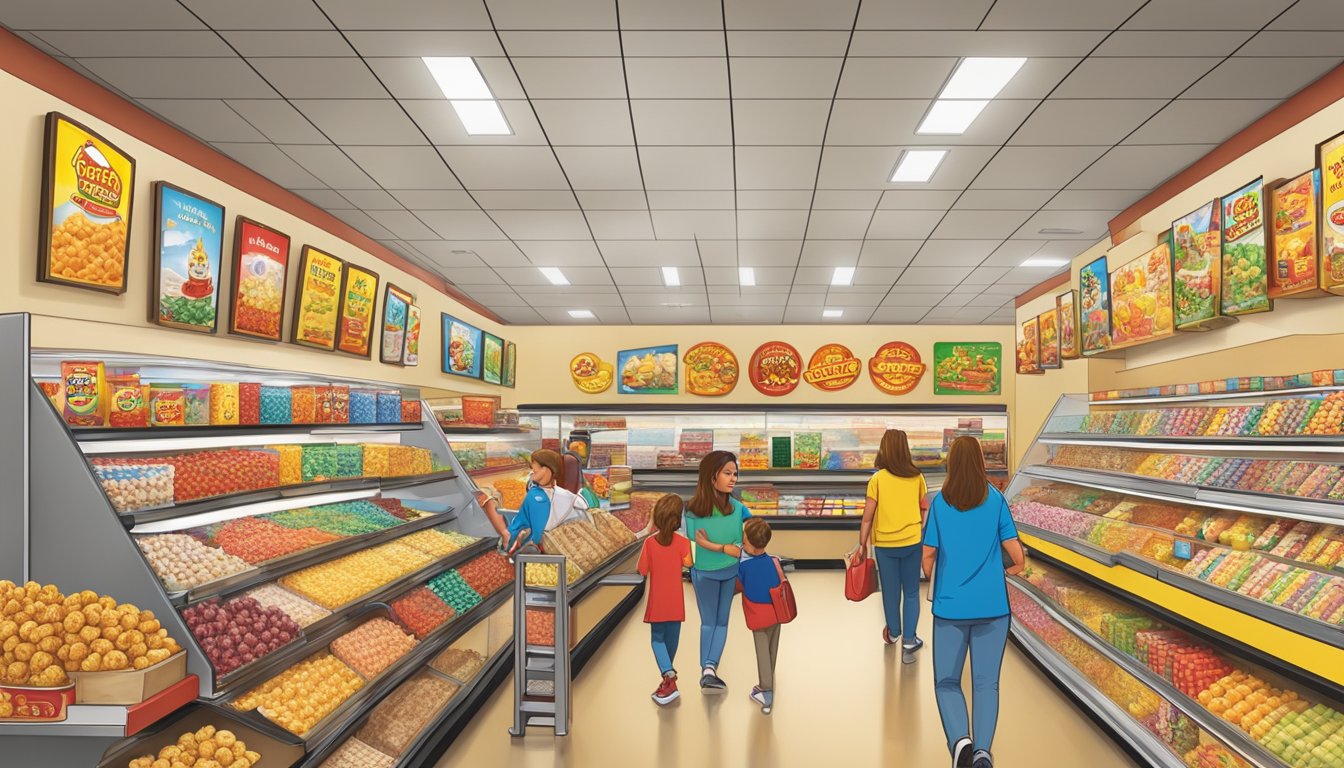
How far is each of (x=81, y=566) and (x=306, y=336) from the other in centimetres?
415

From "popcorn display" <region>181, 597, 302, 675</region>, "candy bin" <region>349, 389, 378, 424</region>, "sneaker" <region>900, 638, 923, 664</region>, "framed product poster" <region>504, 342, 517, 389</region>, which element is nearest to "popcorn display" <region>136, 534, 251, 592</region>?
"popcorn display" <region>181, 597, 302, 675</region>

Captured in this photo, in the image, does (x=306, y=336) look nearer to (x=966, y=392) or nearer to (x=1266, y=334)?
(x=1266, y=334)

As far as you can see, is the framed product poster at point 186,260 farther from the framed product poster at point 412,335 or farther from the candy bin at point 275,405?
the framed product poster at point 412,335

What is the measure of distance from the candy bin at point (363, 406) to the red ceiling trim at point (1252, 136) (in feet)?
19.0

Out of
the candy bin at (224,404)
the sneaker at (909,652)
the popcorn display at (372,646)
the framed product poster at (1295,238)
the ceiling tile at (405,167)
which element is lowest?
the sneaker at (909,652)

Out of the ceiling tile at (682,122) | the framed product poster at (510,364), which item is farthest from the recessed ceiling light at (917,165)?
the framed product poster at (510,364)

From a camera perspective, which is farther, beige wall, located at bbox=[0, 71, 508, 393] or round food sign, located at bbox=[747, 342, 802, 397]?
round food sign, located at bbox=[747, 342, 802, 397]

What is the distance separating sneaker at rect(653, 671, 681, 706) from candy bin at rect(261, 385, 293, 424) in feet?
9.09

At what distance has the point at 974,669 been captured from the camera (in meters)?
3.93

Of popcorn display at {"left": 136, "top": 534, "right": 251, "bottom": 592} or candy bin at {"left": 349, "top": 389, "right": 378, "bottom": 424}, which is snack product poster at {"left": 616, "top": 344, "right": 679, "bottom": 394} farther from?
popcorn display at {"left": 136, "top": 534, "right": 251, "bottom": 592}

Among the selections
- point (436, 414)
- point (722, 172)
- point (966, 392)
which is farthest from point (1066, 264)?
point (436, 414)

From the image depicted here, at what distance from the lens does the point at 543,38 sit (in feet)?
13.9

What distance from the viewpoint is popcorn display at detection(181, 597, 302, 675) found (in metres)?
2.81

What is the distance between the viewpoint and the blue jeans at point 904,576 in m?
6.18
